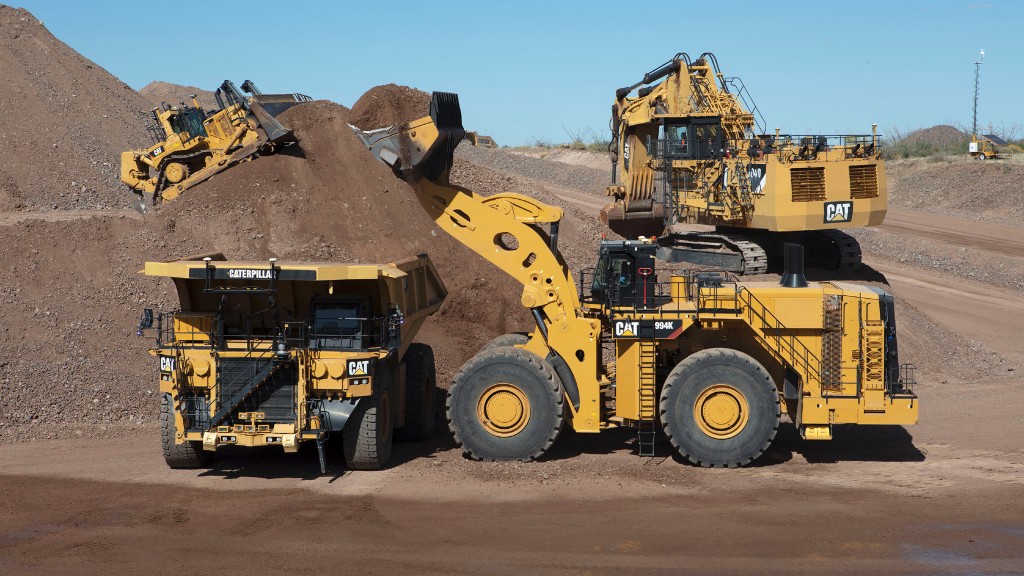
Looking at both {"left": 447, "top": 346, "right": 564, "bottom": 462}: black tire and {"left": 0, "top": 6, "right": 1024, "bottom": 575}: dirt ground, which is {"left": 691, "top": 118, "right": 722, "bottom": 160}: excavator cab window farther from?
{"left": 447, "top": 346, "right": 564, "bottom": 462}: black tire

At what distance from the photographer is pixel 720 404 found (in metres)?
14.5

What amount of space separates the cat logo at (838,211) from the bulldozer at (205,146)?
11619mm

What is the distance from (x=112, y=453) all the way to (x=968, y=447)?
12006 millimetres

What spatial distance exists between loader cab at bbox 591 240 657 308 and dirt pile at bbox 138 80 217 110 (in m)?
37.1

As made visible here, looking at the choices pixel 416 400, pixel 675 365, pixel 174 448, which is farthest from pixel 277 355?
pixel 675 365

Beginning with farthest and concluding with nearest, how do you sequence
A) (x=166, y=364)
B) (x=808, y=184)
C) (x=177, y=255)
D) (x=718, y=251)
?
1. (x=718, y=251)
2. (x=808, y=184)
3. (x=177, y=255)
4. (x=166, y=364)

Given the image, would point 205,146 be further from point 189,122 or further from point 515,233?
point 515,233

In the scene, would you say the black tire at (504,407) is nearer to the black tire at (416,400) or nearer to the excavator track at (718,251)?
the black tire at (416,400)

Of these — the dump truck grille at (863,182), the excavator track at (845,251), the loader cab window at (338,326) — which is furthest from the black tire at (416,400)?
the excavator track at (845,251)

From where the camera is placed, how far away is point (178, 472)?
14477 mm

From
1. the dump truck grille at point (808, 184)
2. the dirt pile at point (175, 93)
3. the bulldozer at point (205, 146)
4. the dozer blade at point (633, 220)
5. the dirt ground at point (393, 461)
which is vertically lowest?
the dirt ground at point (393, 461)

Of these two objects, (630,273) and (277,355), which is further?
(630,273)

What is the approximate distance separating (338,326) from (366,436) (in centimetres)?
143

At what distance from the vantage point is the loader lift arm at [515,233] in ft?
48.5
